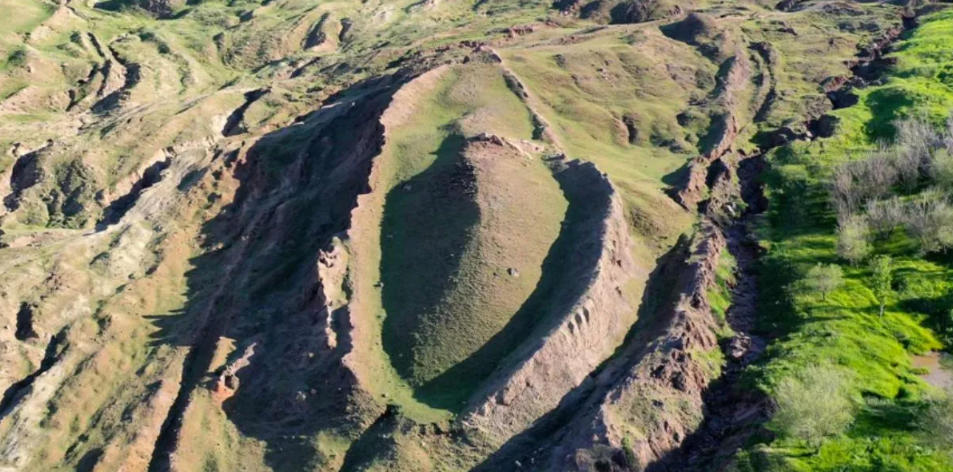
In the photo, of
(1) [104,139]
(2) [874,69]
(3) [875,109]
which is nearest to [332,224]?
(1) [104,139]

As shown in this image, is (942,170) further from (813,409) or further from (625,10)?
(625,10)

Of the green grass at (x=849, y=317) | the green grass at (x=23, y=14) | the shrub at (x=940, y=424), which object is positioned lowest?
the green grass at (x=849, y=317)

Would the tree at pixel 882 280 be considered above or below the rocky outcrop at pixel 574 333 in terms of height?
below

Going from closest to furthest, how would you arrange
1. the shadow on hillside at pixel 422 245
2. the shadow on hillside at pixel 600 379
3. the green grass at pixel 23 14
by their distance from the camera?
the shadow on hillside at pixel 600 379 → the shadow on hillside at pixel 422 245 → the green grass at pixel 23 14

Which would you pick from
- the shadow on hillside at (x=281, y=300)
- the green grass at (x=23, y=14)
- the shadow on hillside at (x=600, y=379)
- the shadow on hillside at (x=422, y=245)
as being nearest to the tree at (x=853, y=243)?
the shadow on hillside at (x=600, y=379)

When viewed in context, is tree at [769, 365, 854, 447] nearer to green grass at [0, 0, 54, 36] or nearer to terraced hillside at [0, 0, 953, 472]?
terraced hillside at [0, 0, 953, 472]

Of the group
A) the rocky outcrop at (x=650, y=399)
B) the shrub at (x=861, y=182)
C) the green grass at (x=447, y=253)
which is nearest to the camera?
the rocky outcrop at (x=650, y=399)

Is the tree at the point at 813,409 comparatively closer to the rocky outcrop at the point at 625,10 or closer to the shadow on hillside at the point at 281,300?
the shadow on hillside at the point at 281,300
